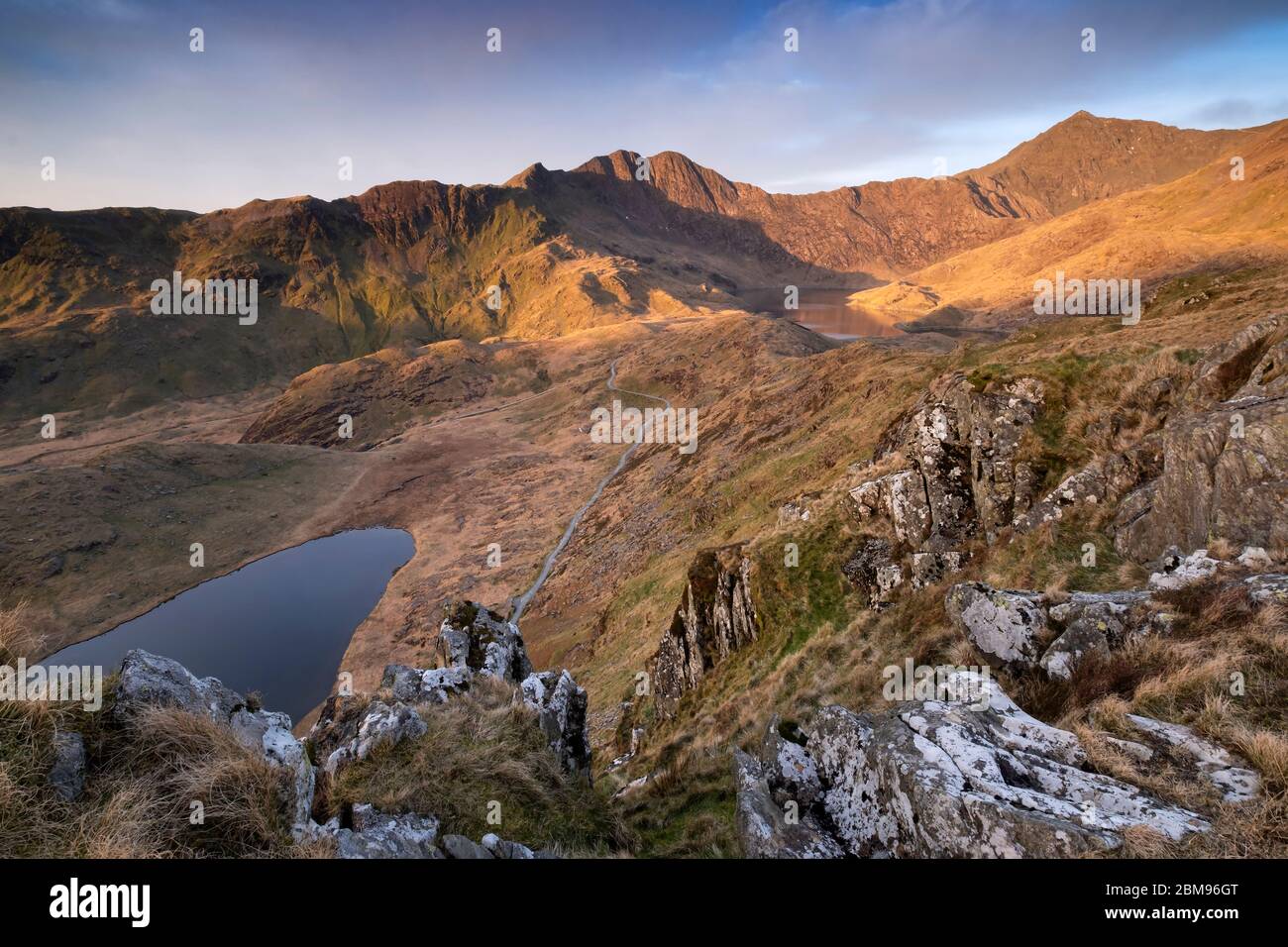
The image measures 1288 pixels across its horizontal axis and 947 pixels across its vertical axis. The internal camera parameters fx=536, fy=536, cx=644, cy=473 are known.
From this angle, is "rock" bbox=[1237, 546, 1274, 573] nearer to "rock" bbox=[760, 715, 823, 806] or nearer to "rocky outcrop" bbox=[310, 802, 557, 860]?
"rock" bbox=[760, 715, 823, 806]

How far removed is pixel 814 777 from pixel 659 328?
7240 inches

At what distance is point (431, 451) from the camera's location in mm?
112875

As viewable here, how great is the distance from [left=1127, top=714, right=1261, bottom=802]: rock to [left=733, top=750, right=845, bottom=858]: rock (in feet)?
13.2

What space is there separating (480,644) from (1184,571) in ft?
57.6

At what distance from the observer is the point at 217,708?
8297 mm

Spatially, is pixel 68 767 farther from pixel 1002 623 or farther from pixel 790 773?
pixel 1002 623

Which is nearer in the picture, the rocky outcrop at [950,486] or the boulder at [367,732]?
the boulder at [367,732]

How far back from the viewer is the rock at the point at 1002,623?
9.72 metres

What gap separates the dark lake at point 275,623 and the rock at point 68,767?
4809 cm

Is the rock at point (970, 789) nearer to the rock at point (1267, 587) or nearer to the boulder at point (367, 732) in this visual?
the rock at point (1267, 587)

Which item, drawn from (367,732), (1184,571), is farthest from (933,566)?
(367,732)

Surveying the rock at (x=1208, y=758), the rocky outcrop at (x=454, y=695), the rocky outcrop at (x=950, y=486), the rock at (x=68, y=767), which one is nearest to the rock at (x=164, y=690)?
the rock at (x=68, y=767)

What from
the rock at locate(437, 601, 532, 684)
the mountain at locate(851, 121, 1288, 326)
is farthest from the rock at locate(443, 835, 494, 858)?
the mountain at locate(851, 121, 1288, 326)

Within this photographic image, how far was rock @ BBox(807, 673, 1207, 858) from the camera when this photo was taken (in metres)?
5.25
